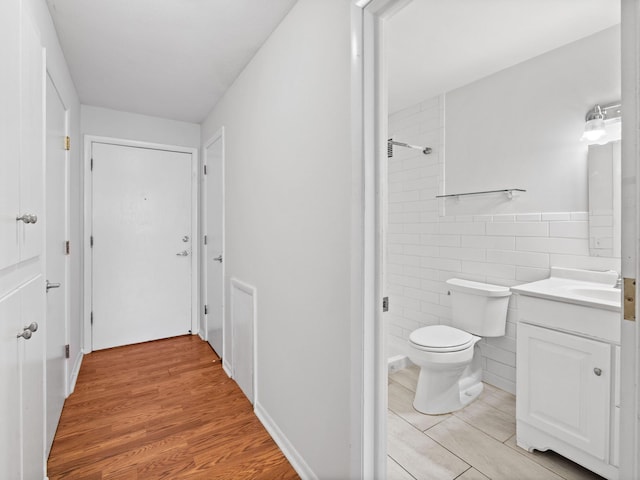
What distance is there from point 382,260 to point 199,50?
1.88m

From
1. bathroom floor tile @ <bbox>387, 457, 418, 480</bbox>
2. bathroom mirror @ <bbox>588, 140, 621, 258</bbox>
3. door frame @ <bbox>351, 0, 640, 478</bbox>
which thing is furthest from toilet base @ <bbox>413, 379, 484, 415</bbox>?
bathroom mirror @ <bbox>588, 140, 621, 258</bbox>

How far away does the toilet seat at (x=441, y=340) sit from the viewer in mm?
2098

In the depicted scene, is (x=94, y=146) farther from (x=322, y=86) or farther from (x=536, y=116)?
(x=536, y=116)

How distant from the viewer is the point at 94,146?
10.5 feet

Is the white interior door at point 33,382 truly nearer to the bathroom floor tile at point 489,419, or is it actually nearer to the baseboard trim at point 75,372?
the baseboard trim at point 75,372

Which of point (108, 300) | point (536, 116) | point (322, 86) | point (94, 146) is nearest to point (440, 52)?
point (536, 116)

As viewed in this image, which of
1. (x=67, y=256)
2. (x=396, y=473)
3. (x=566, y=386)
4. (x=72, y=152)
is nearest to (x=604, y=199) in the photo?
(x=566, y=386)

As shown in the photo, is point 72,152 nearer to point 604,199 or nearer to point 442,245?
point 442,245

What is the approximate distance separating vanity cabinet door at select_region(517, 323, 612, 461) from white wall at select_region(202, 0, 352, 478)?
1064mm

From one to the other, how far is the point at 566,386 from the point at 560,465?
0.44 m

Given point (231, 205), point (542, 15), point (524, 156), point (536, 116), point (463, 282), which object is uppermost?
point (542, 15)

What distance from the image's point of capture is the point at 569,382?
5.17ft

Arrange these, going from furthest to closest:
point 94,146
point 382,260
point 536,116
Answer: point 94,146, point 536,116, point 382,260

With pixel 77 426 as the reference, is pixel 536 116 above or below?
above
